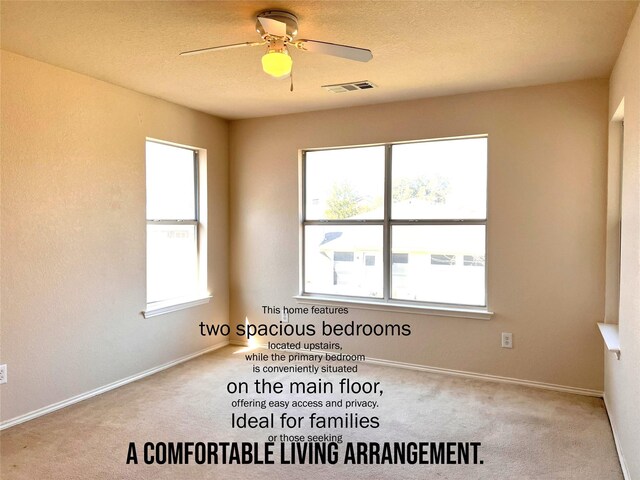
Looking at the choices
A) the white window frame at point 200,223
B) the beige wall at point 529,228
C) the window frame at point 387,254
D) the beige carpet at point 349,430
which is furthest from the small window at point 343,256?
the white window frame at point 200,223

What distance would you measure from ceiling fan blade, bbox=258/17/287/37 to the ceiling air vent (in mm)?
1421

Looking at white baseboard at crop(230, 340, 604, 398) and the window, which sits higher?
the window

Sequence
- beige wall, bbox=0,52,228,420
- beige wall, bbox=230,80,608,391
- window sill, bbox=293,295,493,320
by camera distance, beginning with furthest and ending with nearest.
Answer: window sill, bbox=293,295,493,320
beige wall, bbox=230,80,608,391
beige wall, bbox=0,52,228,420

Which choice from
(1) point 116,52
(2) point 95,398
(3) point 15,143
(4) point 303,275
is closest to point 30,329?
(2) point 95,398

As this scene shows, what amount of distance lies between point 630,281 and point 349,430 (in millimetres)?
1817

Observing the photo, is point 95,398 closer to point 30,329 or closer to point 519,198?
point 30,329

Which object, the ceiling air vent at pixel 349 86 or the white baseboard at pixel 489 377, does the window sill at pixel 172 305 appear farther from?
the ceiling air vent at pixel 349 86

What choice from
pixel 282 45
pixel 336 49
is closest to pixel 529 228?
pixel 336 49

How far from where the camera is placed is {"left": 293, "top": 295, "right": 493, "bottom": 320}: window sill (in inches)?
154

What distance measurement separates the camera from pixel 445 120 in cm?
397

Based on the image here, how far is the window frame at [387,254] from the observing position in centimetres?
393

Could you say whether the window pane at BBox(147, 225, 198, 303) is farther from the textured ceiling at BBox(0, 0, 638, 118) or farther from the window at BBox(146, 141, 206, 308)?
the textured ceiling at BBox(0, 0, 638, 118)

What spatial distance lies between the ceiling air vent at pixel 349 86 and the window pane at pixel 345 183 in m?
0.76

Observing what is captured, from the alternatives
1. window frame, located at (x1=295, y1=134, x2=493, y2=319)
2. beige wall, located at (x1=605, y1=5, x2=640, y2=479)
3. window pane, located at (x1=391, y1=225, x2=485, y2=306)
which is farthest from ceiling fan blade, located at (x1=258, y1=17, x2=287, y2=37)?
window pane, located at (x1=391, y1=225, x2=485, y2=306)
